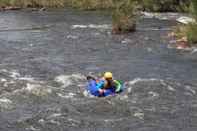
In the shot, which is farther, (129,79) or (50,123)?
(129,79)

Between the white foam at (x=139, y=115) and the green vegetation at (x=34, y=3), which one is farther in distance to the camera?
the green vegetation at (x=34, y=3)

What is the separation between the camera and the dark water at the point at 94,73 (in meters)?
13.7

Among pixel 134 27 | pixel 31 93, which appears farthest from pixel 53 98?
pixel 134 27

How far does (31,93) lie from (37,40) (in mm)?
9832

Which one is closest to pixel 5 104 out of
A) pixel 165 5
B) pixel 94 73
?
pixel 94 73

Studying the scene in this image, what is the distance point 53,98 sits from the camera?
1562 cm

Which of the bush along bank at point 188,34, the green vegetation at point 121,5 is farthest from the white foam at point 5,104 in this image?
the green vegetation at point 121,5

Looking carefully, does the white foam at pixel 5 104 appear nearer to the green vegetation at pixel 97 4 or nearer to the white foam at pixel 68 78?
the white foam at pixel 68 78

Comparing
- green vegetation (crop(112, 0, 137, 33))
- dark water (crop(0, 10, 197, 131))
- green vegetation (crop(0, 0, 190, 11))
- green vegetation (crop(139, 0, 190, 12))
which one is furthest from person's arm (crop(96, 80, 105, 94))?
green vegetation (crop(139, 0, 190, 12))

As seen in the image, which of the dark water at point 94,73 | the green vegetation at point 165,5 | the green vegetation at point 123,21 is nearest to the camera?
the dark water at point 94,73

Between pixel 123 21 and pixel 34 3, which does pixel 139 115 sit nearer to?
pixel 123 21

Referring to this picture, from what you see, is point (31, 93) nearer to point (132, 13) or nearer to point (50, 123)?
point (50, 123)

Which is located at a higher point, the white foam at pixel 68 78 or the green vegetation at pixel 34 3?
the white foam at pixel 68 78

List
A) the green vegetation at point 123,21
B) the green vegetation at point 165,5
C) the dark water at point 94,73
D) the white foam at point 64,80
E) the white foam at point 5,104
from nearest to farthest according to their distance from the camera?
the dark water at point 94,73, the white foam at point 5,104, the white foam at point 64,80, the green vegetation at point 123,21, the green vegetation at point 165,5
